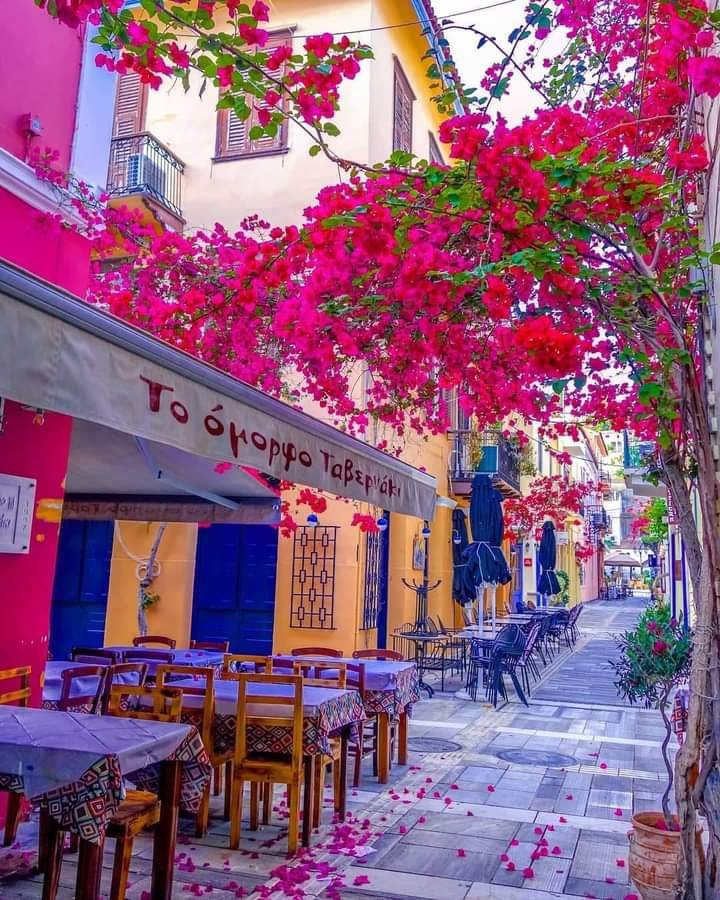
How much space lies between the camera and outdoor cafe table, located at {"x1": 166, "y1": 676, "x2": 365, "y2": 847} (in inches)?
189

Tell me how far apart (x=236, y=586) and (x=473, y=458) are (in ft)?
21.8

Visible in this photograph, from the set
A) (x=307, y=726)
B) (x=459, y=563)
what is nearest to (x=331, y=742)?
(x=307, y=726)

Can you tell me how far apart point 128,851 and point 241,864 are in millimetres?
1146

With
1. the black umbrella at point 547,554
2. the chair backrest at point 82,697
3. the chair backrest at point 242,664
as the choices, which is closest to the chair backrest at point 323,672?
the chair backrest at point 242,664

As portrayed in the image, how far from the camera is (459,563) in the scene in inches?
499

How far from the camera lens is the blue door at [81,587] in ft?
36.6

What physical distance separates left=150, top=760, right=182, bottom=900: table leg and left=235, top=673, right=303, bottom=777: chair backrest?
42.1 inches

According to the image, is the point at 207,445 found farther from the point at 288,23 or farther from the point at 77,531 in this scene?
the point at 288,23

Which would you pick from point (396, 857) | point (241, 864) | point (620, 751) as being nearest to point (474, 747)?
point (620, 751)

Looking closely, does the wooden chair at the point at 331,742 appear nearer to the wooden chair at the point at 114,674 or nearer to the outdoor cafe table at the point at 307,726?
the outdoor cafe table at the point at 307,726

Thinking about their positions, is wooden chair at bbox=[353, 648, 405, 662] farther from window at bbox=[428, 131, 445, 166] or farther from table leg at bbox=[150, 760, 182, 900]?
window at bbox=[428, 131, 445, 166]

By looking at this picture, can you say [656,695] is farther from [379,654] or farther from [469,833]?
[469,833]

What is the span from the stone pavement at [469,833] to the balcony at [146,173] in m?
8.14

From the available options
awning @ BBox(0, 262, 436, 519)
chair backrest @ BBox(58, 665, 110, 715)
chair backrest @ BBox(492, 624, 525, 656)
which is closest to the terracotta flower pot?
awning @ BBox(0, 262, 436, 519)
